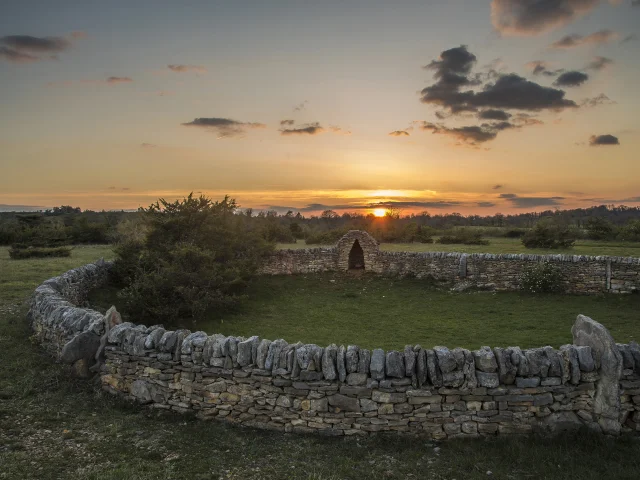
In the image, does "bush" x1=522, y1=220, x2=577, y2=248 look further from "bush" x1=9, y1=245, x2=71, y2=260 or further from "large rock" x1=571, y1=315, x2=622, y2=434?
"bush" x1=9, y1=245, x2=71, y2=260

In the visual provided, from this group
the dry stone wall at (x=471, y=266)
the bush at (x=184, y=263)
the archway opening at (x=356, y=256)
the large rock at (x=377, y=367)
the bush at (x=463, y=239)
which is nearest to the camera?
the large rock at (x=377, y=367)

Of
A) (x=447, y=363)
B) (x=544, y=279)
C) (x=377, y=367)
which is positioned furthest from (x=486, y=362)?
(x=544, y=279)

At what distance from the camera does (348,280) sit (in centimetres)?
2422

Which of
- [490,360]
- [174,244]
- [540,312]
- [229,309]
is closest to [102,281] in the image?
[174,244]

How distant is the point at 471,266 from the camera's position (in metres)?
22.0

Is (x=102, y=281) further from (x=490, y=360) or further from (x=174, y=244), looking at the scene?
(x=490, y=360)

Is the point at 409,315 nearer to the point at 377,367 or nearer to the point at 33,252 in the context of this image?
the point at 377,367

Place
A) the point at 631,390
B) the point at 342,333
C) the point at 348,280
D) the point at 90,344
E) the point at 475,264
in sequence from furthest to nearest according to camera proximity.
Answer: the point at 348,280 → the point at 475,264 → the point at 342,333 → the point at 90,344 → the point at 631,390

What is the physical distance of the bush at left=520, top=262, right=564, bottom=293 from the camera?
19625 millimetres

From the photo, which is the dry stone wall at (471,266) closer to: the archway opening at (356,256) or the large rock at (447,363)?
the archway opening at (356,256)

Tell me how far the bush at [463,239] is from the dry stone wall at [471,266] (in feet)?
63.4

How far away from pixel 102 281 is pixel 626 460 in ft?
61.7

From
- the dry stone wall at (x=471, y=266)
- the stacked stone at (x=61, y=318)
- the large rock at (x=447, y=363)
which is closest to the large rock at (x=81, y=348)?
the stacked stone at (x=61, y=318)

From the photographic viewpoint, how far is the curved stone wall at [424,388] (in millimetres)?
6766
